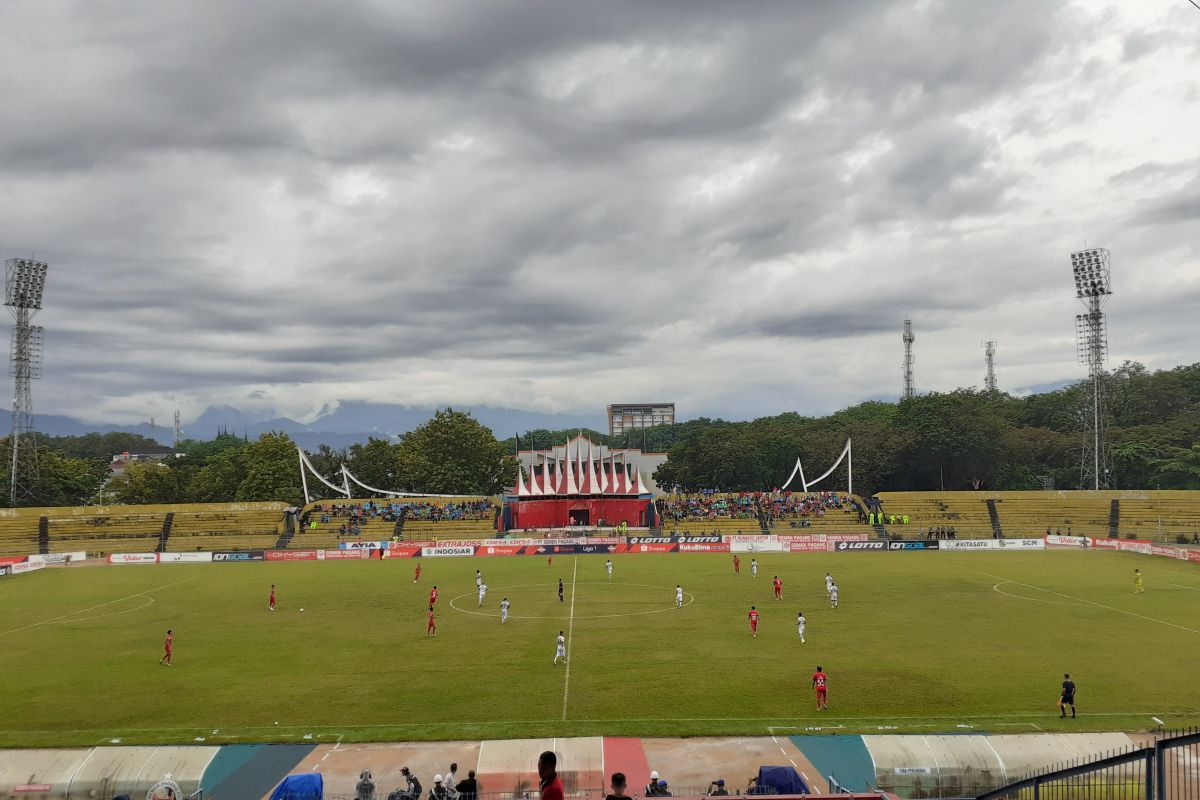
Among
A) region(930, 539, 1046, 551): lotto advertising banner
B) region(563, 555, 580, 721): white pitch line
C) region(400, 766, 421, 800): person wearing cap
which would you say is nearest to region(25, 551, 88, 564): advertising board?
region(563, 555, 580, 721): white pitch line

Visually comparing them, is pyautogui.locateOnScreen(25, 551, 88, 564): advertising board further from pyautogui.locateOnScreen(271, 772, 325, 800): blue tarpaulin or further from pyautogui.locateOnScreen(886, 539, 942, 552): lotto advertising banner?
pyautogui.locateOnScreen(886, 539, 942, 552): lotto advertising banner

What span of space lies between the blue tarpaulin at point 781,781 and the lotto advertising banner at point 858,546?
170 feet

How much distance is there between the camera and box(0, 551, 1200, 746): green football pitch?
21438mm

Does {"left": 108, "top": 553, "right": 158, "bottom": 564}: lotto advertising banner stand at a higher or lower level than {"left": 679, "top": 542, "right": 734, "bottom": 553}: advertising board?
lower

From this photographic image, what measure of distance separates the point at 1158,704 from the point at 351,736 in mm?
21976

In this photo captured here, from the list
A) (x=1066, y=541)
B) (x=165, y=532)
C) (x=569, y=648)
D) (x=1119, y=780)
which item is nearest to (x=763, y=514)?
(x=1066, y=541)

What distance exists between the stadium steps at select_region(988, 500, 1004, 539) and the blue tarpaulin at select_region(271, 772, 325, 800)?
67.1m

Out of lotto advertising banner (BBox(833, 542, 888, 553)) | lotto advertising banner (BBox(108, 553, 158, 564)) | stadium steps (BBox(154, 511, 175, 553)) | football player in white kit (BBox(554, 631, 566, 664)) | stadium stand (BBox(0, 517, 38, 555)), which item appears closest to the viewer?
football player in white kit (BBox(554, 631, 566, 664))

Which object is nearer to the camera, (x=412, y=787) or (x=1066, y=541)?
(x=412, y=787)

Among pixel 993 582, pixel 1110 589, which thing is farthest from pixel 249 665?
pixel 1110 589

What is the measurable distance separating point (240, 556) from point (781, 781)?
195 ft

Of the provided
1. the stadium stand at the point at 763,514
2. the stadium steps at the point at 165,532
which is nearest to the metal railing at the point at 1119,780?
the stadium stand at the point at 763,514

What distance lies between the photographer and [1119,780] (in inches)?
630

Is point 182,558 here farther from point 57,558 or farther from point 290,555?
point 57,558
